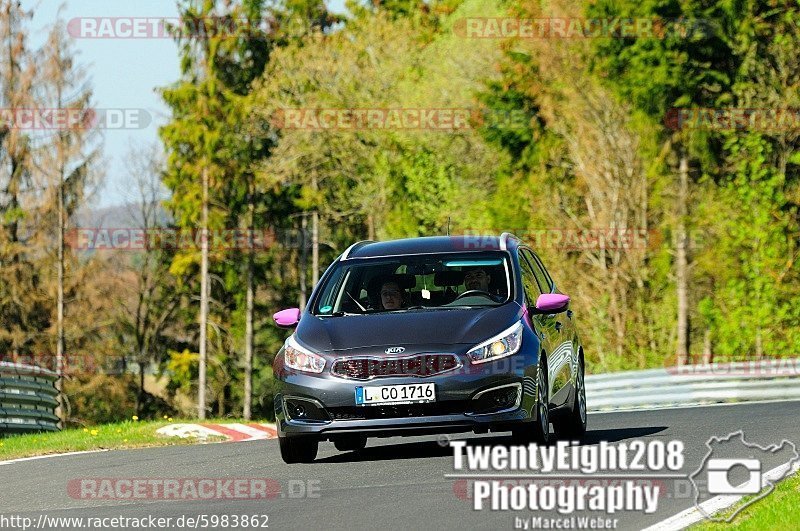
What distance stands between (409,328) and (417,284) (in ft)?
3.17

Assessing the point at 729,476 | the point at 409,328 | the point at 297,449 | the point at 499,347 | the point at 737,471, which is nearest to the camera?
the point at 729,476

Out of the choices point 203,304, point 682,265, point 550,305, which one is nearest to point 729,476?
point 550,305

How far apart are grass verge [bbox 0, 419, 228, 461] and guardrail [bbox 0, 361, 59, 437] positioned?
4.35 ft

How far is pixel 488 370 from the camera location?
1176 centimetres

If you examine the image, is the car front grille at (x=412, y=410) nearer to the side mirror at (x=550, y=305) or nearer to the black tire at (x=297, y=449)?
the black tire at (x=297, y=449)

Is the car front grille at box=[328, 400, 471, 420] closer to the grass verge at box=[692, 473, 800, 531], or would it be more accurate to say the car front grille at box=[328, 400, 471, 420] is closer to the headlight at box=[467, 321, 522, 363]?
the headlight at box=[467, 321, 522, 363]

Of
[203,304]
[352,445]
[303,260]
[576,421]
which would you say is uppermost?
[576,421]

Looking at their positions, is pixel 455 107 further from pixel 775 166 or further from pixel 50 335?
pixel 50 335

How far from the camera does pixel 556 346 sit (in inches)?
517

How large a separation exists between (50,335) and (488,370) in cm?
4649

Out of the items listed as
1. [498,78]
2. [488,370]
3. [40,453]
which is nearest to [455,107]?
[498,78]

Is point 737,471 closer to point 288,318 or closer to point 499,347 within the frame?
point 499,347

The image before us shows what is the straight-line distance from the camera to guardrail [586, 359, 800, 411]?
24.3 metres

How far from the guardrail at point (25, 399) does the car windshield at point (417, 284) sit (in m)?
7.93
